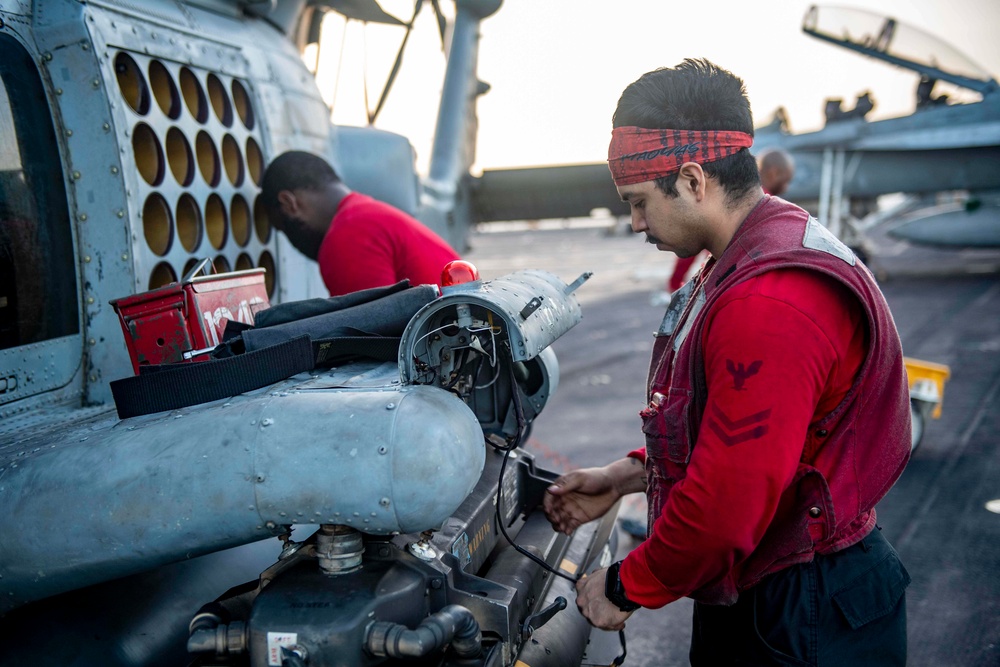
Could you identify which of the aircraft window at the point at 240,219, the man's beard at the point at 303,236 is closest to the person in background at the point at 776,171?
the man's beard at the point at 303,236

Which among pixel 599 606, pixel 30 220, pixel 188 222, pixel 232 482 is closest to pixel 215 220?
pixel 188 222

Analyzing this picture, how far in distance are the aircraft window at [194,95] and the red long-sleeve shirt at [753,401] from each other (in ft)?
7.34

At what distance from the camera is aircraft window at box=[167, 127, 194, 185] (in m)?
2.84

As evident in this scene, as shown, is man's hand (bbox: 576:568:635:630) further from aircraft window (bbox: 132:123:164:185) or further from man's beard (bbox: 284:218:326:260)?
man's beard (bbox: 284:218:326:260)

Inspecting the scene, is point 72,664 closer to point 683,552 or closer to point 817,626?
point 683,552

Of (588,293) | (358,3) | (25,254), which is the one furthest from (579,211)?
(25,254)

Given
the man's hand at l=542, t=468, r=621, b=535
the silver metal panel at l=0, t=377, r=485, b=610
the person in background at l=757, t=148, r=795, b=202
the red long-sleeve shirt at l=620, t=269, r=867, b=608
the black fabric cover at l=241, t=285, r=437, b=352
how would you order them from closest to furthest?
the red long-sleeve shirt at l=620, t=269, r=867, b=608
the silver metal panel at l=0, t=377, r=485, b=610
the black fabric cover at l=241, t=285, r=437, b=352
the man's hand at l=542, t=468, r=621, b=535
the person in background at l=757, t=148, r=795, b=202

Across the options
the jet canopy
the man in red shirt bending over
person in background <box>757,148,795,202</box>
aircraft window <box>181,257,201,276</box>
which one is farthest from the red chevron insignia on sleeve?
the jet canopy

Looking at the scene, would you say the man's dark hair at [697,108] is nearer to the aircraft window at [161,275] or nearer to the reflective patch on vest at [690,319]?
the reflective patch on vest at [690,319]

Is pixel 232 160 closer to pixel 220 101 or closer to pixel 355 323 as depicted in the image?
pixel 220 101

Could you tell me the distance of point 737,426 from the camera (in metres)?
1.49

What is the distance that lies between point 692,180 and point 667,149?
3.5 inches

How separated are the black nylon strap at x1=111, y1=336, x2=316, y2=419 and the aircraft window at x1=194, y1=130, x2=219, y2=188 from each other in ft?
4.50

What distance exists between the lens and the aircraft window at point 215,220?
10.1 ft
